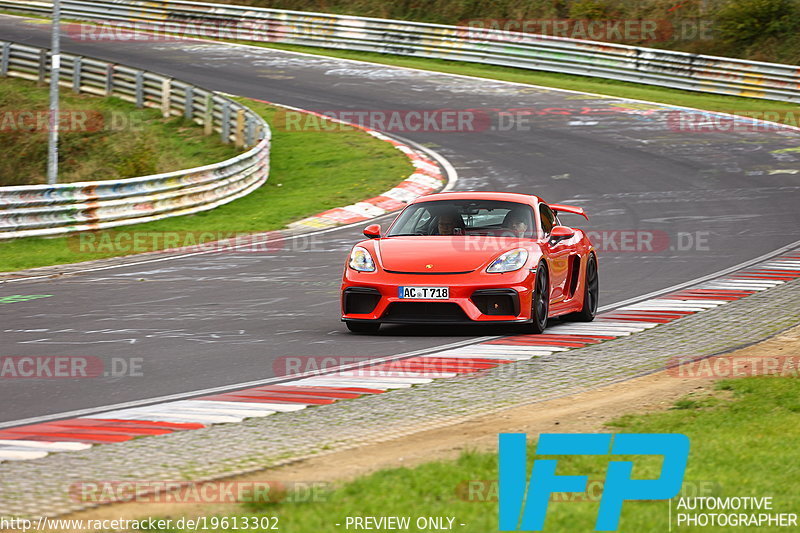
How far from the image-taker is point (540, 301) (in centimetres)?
1188

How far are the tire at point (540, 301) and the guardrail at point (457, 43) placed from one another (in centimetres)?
2659

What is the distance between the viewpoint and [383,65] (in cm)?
4244

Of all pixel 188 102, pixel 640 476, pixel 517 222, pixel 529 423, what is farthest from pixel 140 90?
pixel 640 476

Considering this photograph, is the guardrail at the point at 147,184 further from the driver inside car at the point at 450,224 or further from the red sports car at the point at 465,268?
the driver inside car at the point at 450,224

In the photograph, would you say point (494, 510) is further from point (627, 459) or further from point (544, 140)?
point (544, 140)

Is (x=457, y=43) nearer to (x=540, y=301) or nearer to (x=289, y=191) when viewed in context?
(x=289, y=191)

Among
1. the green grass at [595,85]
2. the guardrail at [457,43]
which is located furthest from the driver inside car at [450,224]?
the guardrail at [457,43]

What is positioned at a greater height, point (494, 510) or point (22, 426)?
point (494, 510)

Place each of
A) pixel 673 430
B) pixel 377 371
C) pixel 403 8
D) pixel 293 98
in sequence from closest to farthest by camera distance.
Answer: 1. pixel 673 430
2. pixel 377 371
3. pixel 293 98
4. pixel 403 8

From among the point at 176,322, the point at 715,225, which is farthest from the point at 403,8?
the point at 176,322

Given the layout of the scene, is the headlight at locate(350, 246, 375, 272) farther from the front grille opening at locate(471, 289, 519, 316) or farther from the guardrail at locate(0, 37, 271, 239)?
the guardrail at locate(0, 37, 271, 239)

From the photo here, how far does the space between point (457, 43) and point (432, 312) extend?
32624 millimetres

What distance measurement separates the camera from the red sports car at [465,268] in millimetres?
11453

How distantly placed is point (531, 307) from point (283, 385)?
3.22 m
